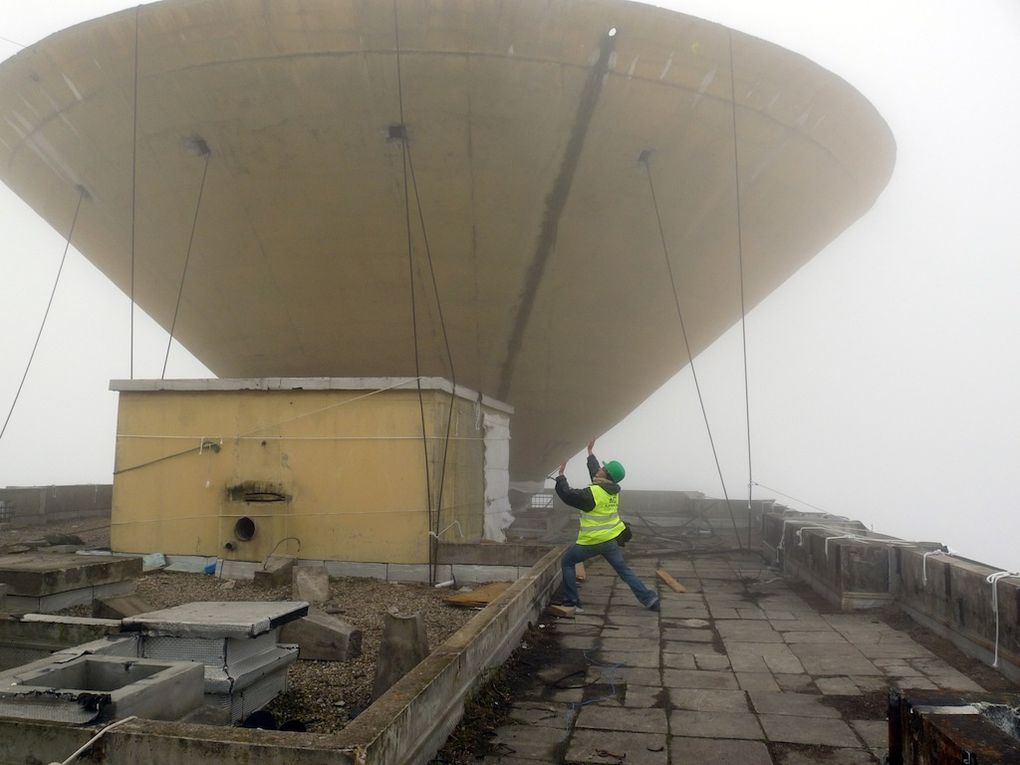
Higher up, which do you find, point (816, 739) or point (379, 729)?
point (379, 729)

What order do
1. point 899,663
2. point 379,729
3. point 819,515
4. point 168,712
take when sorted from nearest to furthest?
point 379,729, point 168,712, point 899,663, point 819,515

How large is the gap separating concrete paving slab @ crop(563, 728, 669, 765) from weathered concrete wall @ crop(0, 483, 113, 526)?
12.6 metres

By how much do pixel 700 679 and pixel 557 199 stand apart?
19.3 feet

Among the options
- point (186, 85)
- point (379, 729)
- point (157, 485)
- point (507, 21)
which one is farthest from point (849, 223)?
point (379, 729)

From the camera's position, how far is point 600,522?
614 centimetres

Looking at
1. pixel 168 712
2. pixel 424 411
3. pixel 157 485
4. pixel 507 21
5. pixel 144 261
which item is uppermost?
pixel 507 21

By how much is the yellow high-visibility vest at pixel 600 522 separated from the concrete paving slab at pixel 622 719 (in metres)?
2.36

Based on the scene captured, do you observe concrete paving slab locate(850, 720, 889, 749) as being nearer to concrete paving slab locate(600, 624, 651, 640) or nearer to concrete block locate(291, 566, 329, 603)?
concrete paving slab locate(600, 624, 651, 640)

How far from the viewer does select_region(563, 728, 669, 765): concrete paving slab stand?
309cm

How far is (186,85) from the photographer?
7859mm

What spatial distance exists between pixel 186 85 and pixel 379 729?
7.53 meters

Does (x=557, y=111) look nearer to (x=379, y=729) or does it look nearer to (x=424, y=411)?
(x=424, y=411)

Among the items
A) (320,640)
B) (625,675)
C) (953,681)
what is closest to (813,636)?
(953,681)

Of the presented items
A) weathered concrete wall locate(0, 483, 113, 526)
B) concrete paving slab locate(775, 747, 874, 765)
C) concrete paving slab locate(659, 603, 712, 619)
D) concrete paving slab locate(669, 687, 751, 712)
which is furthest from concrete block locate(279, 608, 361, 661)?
weathered concrete wall locate(0, 483, 113, 526)
